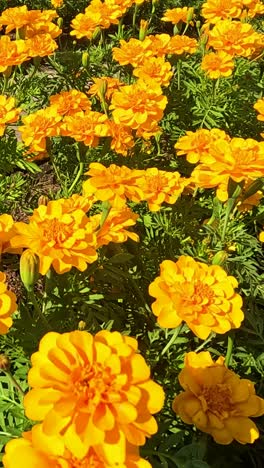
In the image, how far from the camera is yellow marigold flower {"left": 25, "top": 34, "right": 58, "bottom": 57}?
2045 mm

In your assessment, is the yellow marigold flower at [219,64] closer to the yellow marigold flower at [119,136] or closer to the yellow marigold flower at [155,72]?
the yellow marigold flower at [155,72]

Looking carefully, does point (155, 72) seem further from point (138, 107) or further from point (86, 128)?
point (86, 128)

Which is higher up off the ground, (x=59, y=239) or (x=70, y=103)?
(x=59, y=239)

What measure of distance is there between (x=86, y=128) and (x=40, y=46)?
0.56 metres

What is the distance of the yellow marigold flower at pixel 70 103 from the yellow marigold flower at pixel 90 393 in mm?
1185

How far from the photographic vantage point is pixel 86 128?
170 centimetres

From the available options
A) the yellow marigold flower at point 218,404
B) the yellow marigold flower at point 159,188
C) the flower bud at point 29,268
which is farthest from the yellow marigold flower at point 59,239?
the yellow marigold flower at point 159,188

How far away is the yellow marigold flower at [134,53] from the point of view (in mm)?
2082

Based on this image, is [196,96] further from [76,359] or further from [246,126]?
[76,359]

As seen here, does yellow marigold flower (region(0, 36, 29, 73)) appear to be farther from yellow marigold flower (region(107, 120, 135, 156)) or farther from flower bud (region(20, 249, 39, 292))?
flower bud (region(20, 249, 39, 292))

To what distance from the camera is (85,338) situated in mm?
744

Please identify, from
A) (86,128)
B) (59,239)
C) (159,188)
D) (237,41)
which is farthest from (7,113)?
(237,41)

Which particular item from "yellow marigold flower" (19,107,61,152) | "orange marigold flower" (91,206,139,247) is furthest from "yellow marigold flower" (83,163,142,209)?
"yellow marigold flower" (19,107,61,152)

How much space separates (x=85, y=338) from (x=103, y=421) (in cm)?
11
